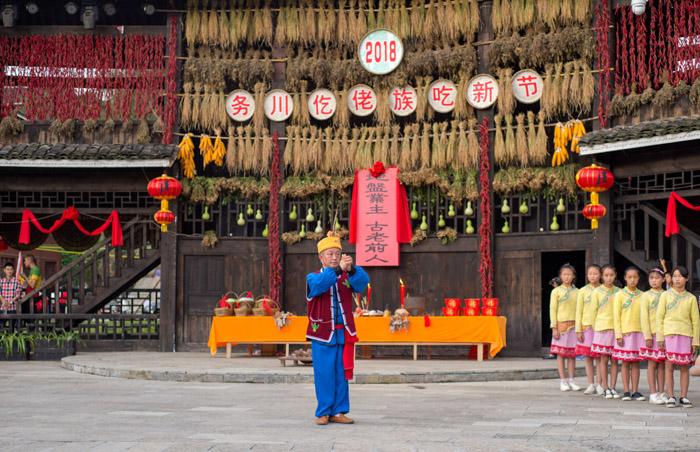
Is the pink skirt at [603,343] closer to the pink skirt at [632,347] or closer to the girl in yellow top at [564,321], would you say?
the pink skirt at [632,347]

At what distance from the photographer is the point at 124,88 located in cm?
2112

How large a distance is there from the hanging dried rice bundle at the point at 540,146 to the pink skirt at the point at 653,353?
8.21 m

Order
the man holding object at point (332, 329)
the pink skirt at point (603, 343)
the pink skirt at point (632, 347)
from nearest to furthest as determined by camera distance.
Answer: the man holding object at point (332, 329), the pink skirt at point (632, 347), the pink skirt at point (603, 343)

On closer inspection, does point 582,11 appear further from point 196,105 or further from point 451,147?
point 196,105

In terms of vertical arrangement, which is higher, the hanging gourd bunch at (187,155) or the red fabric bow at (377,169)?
the hanging gourd bunch at (187,155)

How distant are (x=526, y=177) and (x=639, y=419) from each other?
10012 millimetres

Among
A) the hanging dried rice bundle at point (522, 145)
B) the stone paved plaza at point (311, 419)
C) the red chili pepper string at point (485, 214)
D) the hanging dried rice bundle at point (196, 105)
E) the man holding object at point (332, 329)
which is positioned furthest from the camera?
the hanging dried rice bundle at point (196, 105)

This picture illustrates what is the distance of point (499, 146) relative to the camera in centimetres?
1972

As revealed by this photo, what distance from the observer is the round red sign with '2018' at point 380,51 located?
20703mm

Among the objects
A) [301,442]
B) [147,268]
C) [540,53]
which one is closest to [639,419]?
[301,442]

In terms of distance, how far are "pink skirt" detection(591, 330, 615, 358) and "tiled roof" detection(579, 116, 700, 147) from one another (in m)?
5.20

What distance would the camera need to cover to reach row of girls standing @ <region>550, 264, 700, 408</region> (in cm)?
1098

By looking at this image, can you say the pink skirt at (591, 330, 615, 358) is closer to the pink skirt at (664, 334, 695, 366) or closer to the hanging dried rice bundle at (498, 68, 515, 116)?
the pink skirt at (664, 334, 695, 366)

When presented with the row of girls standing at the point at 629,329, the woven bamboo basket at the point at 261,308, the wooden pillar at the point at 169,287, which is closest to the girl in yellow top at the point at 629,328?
the row of girls standing at the point at 629,329
